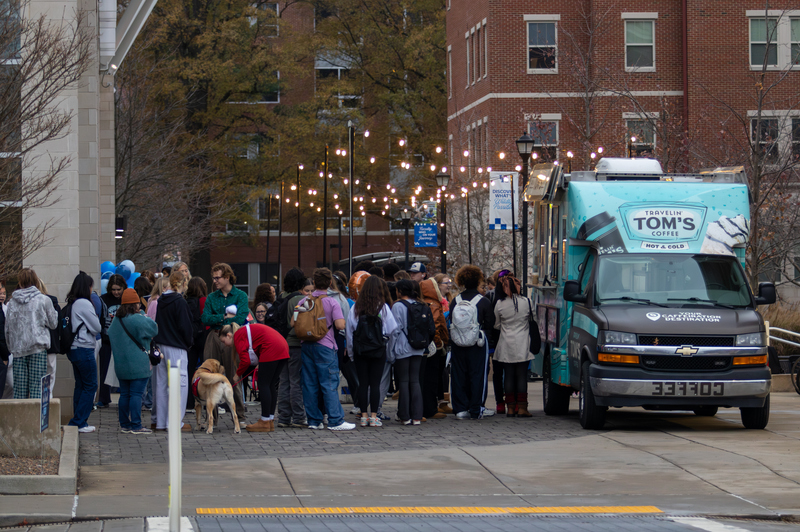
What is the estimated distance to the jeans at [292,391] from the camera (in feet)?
47.3

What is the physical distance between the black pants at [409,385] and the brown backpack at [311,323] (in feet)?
3.89

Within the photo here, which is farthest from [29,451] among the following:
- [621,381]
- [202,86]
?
[202,86]

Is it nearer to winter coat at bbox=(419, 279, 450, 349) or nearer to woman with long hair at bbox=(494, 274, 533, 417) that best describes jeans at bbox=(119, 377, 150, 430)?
winter coat at bbox=(419, 279, 450, 349)

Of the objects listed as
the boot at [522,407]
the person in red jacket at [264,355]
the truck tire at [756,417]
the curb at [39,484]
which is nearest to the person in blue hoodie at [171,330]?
the person in red jacket at [264,355]

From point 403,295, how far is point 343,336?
108cm

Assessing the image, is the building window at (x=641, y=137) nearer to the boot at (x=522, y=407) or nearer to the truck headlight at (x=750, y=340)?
the boot at (x=522, y=407)

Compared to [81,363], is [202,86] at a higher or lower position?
higher

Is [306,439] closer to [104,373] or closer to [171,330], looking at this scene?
[171,330]

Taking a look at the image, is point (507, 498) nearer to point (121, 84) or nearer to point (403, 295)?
point (403, 295)

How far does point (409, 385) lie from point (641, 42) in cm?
3195

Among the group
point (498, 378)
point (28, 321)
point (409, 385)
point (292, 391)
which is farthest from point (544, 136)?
point (28, 321)

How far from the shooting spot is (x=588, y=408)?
13.9 meters

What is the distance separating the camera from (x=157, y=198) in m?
35.1

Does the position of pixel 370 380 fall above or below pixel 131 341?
below
